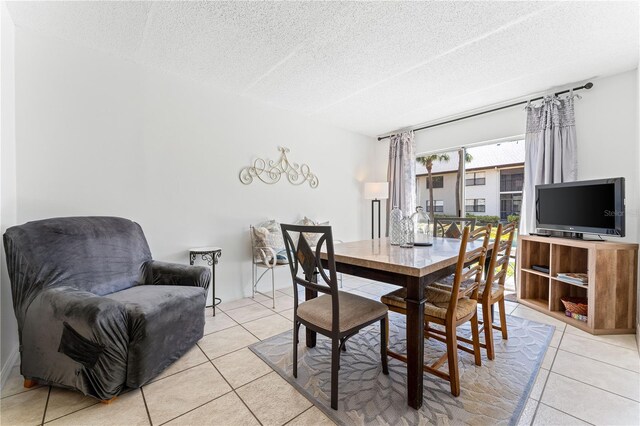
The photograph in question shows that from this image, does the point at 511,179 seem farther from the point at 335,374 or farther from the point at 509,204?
the point at 335,374

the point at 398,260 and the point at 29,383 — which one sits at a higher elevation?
the point at 398,260

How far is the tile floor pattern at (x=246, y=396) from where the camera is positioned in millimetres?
1369

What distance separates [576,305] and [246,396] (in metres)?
2.97

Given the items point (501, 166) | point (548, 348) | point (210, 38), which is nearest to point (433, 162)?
point (501, 166)

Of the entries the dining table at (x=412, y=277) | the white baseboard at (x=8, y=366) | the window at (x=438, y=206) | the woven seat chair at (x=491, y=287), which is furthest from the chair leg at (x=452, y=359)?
the window at (x=438, y=206)

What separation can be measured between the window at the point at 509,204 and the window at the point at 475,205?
0.25m

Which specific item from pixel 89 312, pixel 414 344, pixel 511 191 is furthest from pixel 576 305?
pixel 89 312

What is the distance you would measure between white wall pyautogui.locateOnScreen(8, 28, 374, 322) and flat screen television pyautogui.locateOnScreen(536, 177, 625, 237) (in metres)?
2.80

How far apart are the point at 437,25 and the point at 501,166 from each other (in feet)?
8.09

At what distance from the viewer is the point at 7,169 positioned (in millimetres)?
1802

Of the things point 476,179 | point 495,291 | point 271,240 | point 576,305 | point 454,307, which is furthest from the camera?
point 476,179

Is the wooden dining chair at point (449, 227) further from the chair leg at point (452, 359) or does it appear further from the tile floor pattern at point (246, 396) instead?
the chair leg at point (452, 359)

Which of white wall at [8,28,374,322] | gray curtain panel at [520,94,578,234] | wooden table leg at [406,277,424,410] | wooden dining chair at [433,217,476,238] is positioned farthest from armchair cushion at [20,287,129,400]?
gray curtain panel at [520,94,578,234]

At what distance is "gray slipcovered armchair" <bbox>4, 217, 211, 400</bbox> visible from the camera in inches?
56.8
